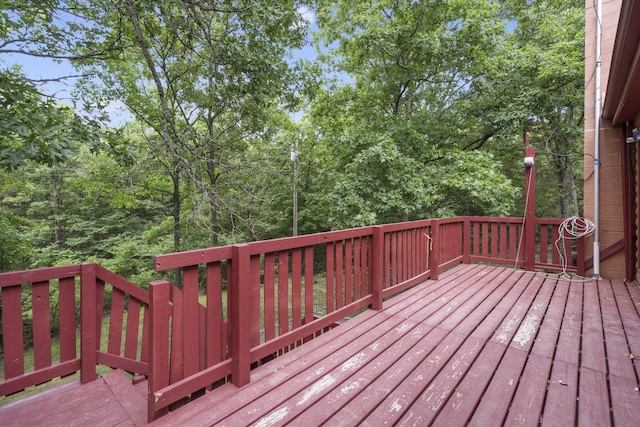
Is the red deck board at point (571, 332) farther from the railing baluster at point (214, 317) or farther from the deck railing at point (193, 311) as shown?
the railing baluster at point (214, 317)

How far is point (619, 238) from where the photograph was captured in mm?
3861

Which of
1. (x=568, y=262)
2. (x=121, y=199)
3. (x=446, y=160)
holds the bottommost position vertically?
(x=568, y=262)

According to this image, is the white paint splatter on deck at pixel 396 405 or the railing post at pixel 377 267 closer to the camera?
the white paint splatter on deck at pixel 396 405

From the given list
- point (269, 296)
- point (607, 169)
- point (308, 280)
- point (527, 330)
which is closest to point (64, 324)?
point (269, 296)

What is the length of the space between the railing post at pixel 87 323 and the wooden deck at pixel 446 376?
136mm

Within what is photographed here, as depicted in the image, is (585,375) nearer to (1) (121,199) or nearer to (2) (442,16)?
(2) (442,16)

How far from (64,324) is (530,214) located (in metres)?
5.53

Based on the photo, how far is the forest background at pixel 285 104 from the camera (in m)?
3.88

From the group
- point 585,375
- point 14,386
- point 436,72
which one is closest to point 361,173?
point 436,72

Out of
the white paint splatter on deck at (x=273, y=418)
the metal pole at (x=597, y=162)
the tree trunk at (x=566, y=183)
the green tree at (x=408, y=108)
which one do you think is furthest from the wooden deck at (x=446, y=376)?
the tree trunk at (x=566, y=183)

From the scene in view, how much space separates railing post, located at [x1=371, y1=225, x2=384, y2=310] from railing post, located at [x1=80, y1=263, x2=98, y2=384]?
2.27m

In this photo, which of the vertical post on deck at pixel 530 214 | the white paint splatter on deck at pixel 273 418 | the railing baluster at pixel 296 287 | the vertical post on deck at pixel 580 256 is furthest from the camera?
the vertical post on deck at pixel 530 214

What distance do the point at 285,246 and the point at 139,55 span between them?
6155 mm

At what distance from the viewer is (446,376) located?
69.4 inches
